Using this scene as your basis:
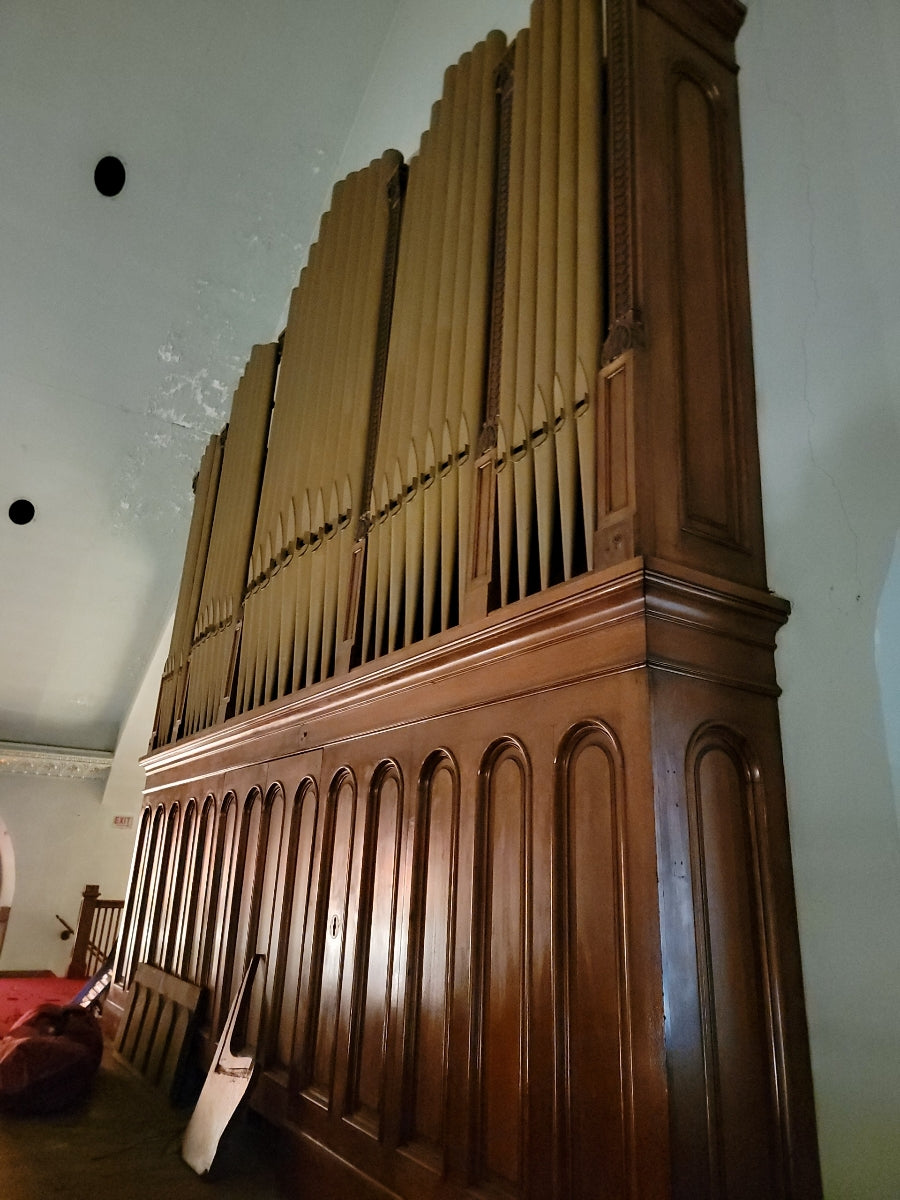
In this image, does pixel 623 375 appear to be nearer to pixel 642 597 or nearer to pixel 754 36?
pixel 642 597

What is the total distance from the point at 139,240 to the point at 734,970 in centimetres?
551

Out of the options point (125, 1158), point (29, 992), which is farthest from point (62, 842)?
point (125, 1158)

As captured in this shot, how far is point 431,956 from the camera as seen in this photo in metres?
2.12

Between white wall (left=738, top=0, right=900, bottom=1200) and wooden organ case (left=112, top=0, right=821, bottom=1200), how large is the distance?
0.22 feet

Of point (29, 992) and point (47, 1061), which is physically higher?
point (47, 1061)

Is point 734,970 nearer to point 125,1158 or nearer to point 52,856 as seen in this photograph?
point 125,1158

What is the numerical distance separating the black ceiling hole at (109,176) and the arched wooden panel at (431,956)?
4.64 m

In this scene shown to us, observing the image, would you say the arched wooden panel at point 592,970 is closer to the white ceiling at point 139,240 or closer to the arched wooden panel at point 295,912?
the arched wooden panel at point 295,912

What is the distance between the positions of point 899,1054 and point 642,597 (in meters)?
1.07

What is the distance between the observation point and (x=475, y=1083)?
1.87 metres

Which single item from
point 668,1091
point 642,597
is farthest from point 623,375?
point 668,1091

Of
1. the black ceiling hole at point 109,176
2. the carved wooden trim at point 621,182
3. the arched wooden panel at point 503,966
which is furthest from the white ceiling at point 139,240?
the arched wooden panel at point 503,966

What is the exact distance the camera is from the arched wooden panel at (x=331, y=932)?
244 cm

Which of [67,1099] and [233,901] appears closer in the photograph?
[67,1099]
